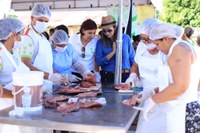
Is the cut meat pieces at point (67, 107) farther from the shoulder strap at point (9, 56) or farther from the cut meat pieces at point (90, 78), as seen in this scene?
the cut meat pieces at point (90, 78)

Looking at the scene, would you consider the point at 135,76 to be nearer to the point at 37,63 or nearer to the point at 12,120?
the point at 37,63

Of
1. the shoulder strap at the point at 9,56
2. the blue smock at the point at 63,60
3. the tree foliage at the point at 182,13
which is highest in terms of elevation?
the tree foliage at the point at 182,13

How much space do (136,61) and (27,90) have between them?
144cm

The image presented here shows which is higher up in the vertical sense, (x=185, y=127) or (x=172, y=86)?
(x=172, y=86)

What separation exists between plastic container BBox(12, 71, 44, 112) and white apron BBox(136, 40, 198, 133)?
0.94 meters

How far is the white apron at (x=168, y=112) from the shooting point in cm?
210

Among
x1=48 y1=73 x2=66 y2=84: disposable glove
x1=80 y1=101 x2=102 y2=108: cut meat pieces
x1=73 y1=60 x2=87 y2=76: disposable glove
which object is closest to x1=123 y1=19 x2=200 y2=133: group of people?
x1=80 y1=101 x2=102 y2=108: cut meat pieces

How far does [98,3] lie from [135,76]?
2.67 meters

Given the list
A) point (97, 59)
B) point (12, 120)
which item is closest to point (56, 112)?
point (12, 120)

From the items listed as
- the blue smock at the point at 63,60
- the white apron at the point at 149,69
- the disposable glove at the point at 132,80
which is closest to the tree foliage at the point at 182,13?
the blue smock at the point at 63,60

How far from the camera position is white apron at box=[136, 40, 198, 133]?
6.90 feet

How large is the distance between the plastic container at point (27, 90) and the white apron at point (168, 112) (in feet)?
3.07

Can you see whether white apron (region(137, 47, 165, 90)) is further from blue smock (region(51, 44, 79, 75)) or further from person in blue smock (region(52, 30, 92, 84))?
blue smock (region(51, 44, 79, 75))

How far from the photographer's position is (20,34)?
2592 millimetres
